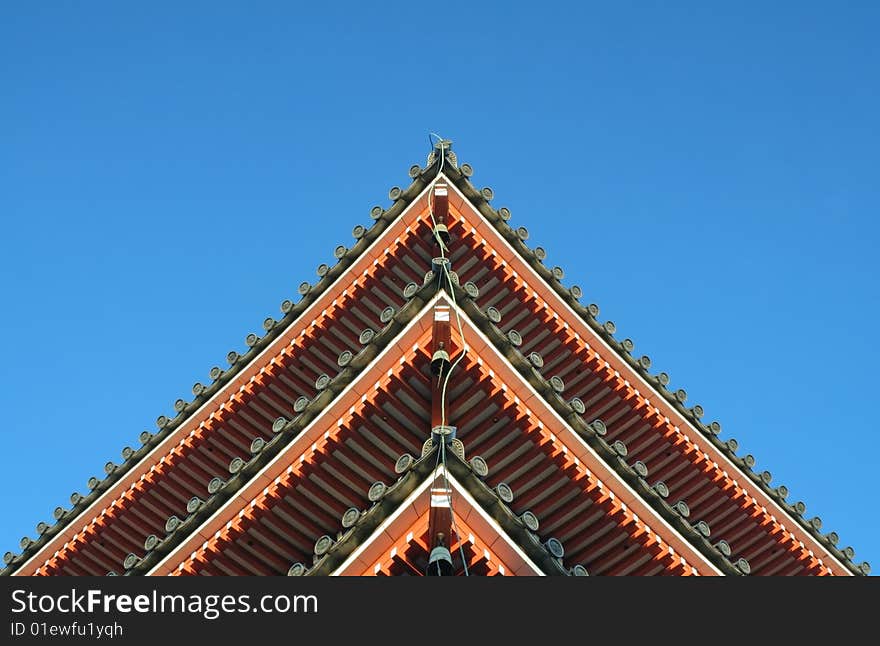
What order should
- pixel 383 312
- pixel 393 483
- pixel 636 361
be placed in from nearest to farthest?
pixel 393 483 < pixel 383 312 < pixel 636 361

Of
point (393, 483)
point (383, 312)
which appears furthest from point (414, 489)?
point (383, 312)

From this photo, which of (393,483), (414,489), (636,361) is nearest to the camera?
(414,489)

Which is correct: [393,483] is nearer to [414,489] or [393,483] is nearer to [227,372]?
[414,489]

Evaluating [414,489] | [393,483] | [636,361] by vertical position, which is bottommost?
[414,489]

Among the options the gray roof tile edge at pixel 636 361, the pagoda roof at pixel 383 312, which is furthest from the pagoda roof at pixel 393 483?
the gray roof tile edge at pixel 636 361

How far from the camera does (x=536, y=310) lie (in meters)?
20.4

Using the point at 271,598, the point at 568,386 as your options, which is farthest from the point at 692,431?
the point at 271,598

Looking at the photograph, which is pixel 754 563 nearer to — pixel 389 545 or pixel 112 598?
pixel 389 545

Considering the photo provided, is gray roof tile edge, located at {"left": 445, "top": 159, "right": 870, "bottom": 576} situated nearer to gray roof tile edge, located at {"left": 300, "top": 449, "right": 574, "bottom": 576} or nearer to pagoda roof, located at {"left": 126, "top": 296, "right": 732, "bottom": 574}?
pagoda roof, located at {"left": 126, "top": 296, "right": 732, "bottom": 574}

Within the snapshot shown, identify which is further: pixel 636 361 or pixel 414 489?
pixel 636 361

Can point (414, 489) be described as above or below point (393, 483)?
below

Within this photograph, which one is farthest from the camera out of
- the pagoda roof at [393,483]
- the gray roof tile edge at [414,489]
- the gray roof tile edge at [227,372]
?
the gray roof tile edge at [227,372]

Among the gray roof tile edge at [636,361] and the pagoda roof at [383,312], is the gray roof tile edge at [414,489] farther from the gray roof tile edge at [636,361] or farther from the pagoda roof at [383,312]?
the gray roof tile edge at [636,361]

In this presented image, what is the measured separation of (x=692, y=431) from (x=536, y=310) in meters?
3.66
